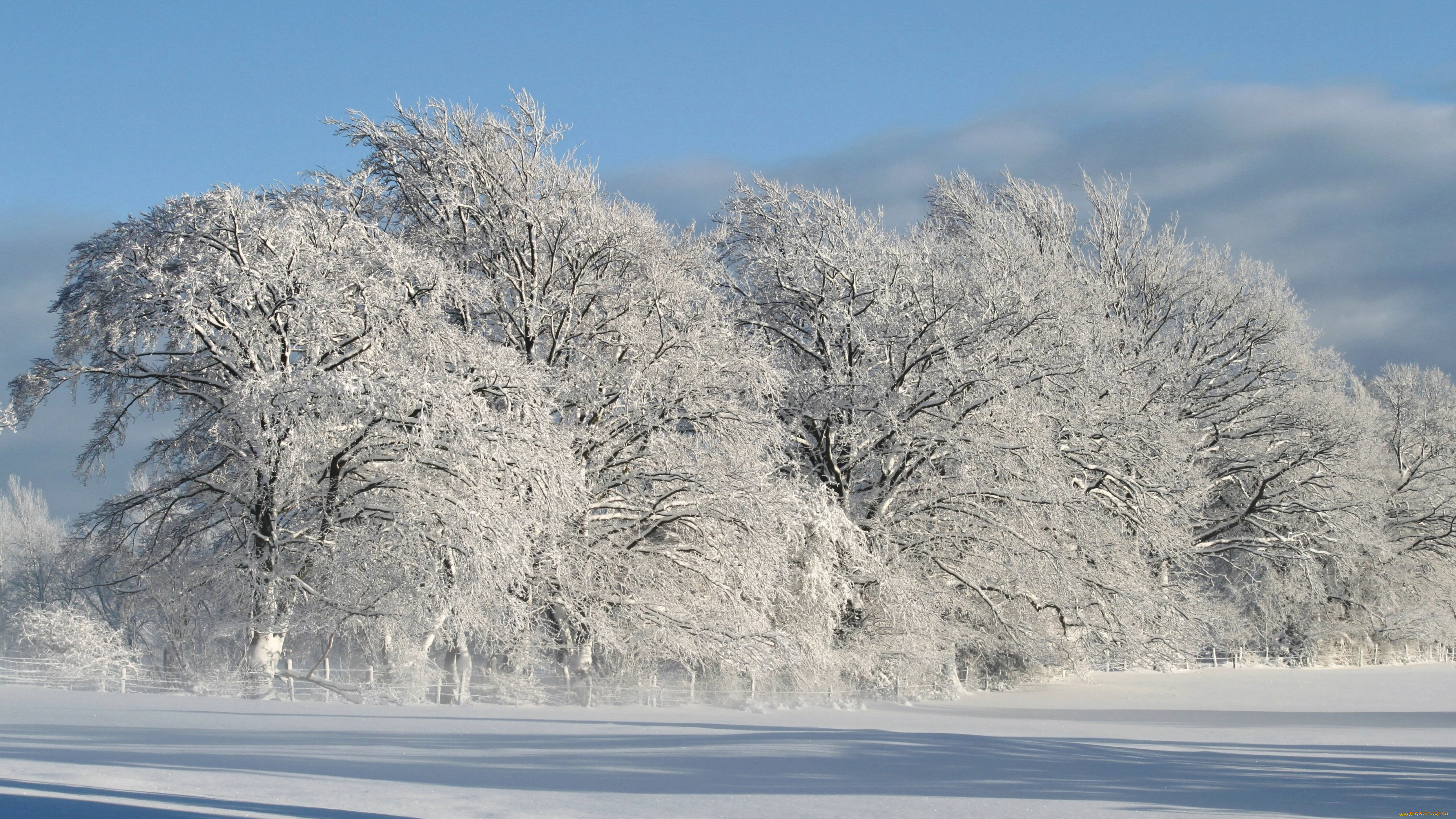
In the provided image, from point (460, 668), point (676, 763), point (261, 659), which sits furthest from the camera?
point (460, 668)

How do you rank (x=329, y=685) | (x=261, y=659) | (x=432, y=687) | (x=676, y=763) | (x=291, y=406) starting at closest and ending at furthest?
(x=676, y=763)
(x=291, y=406)
(x=261, y=659)
(x=329, y=685)
(x=432, y=687)

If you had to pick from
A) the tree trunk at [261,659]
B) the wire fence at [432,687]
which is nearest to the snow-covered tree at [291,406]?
the tree trunk at [261,659]

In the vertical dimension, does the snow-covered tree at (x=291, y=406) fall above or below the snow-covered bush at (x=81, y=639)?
above

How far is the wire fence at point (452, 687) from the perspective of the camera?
→ 60.6 feet

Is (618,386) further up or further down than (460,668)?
further up

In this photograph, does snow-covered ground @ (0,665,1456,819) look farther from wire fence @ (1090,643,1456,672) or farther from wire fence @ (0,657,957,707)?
wire fence @ (1090,643,1456,672)

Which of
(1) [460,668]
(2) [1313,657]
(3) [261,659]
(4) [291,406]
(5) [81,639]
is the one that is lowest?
(2) [1313,657]

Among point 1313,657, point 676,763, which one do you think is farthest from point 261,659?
point 1313,657

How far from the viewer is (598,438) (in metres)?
20.3

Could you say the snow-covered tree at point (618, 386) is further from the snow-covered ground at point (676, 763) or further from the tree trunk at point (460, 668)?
the snow-covered ground at point (676, 763)

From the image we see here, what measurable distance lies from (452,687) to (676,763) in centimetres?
1019

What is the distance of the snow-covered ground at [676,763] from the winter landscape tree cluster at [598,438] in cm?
271

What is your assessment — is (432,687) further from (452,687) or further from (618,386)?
(618,386)

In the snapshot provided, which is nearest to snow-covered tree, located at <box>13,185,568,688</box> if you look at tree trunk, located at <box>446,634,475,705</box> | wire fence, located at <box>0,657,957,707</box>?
wire fence, located at <box>0,657,957,707</box>
